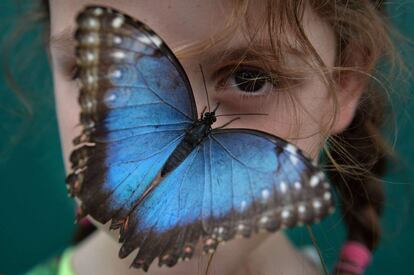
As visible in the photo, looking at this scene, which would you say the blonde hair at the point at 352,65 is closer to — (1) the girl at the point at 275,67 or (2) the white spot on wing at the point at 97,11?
(1) the girl at the point at 275,67

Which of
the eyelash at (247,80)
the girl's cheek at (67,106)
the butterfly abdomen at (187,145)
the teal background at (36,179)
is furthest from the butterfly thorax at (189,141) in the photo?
the teal background at (36,179)

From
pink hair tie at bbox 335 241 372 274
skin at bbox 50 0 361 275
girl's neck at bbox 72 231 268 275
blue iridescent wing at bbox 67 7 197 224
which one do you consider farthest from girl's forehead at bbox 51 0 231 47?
pink hair tie at bbox 335 241 372 274

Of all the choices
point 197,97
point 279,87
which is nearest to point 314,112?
point 279,87

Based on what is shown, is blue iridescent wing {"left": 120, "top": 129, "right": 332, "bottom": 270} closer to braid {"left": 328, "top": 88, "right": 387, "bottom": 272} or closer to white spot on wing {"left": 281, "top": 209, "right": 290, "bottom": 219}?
white spot on wing {"left": 281, "top": 209, "right": 290, "bottom": 219}

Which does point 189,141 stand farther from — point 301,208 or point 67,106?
point 67,106

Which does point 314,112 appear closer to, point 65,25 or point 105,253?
point 65,25
